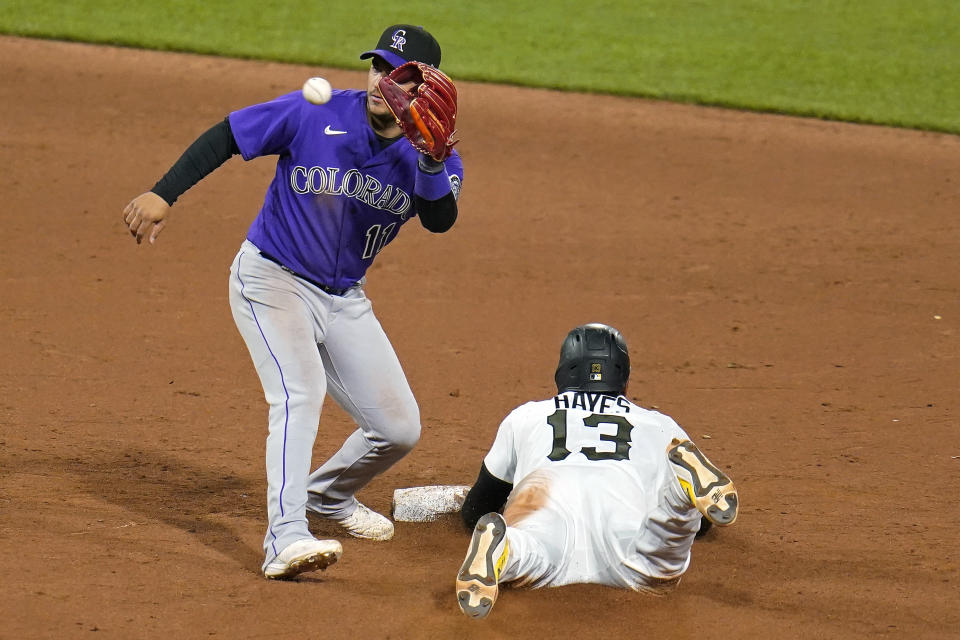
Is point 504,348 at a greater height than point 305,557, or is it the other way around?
point 504,348

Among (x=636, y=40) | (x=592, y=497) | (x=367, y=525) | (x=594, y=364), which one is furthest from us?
(x=636, y=40)

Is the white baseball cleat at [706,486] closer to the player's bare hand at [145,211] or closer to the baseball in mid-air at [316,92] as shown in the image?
the baseball in mid-air at [316,92]

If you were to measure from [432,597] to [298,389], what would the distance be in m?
0.84

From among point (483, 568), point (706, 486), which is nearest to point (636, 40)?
point (706, 486)

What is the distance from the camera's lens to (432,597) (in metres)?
3.93

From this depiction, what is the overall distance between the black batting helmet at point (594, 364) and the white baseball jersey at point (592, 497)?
52 millimetres

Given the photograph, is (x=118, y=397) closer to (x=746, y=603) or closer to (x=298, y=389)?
(x=298, y=389)

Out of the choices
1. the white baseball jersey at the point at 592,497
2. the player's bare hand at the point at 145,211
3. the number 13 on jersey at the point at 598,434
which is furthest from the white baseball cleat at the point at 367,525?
the player's bare hand at the point at 145,211

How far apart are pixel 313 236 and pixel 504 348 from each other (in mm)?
2599

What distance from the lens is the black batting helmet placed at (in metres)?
4.29

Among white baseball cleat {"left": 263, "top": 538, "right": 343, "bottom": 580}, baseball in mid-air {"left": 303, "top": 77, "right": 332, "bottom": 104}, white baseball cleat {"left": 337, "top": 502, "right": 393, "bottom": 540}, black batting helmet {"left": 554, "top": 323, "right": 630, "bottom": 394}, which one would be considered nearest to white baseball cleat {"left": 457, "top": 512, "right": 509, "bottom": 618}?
white baseball cleat {"left": 263, "top": 538, "right": 343, "bottom": 580}

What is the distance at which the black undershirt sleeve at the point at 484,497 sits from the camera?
14.2 feet

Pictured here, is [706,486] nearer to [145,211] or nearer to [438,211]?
[438,211]

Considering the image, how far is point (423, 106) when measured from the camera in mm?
3852
